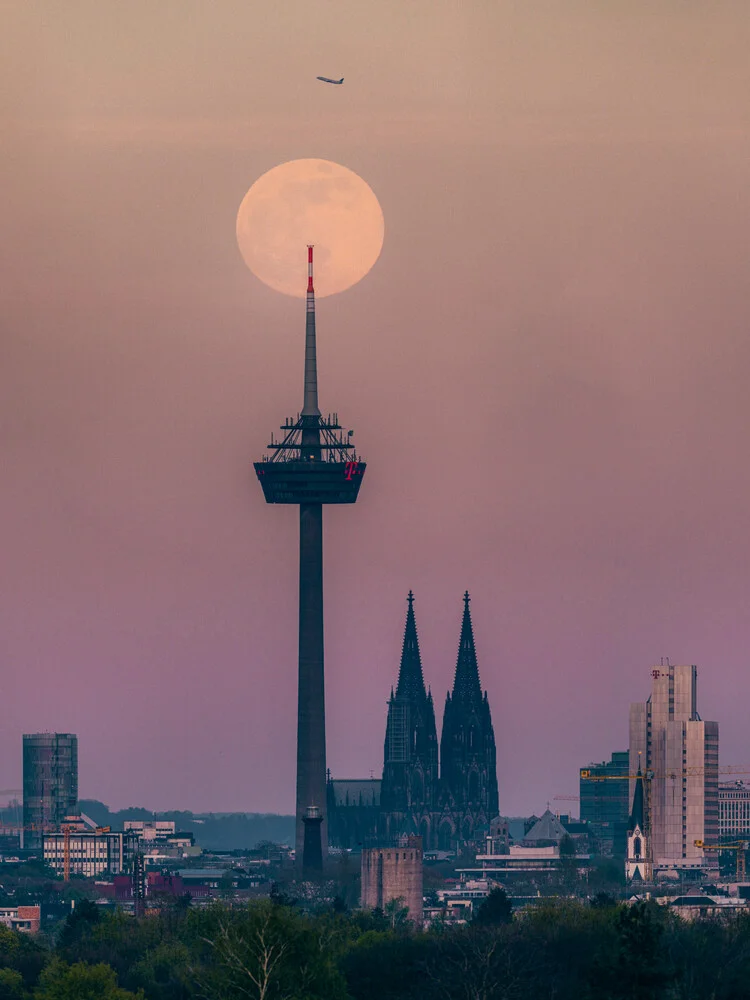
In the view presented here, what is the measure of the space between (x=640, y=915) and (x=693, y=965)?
130 ft

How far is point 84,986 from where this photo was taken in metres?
181

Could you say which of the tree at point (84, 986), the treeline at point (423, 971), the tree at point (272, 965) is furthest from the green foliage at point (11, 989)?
the tree at point (272, 965)

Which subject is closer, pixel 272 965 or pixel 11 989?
pixel 272 965

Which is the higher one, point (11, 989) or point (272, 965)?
point (272, 965)

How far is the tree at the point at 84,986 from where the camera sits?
178 m

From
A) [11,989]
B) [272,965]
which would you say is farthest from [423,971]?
[272,965]

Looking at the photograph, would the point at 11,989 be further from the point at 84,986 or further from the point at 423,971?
the point at 423,971

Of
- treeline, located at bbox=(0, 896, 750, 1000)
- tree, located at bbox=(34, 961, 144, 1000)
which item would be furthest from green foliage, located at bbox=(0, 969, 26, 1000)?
tree, located at bbox=(34, 961, 144, 1000)

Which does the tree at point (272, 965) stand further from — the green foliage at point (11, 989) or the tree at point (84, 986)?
the green foliage at point (11, 989)

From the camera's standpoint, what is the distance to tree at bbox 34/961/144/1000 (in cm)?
17788

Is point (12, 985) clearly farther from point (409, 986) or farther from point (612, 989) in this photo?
point (612, 989)

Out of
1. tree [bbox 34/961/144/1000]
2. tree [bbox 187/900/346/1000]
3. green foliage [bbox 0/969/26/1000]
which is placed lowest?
green foliage [bbox 0/969/26/1000]

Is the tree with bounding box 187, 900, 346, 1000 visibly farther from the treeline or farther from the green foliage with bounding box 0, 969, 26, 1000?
the green foliage with bounding box 0, 969, 26, 1000

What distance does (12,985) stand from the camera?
643ft
